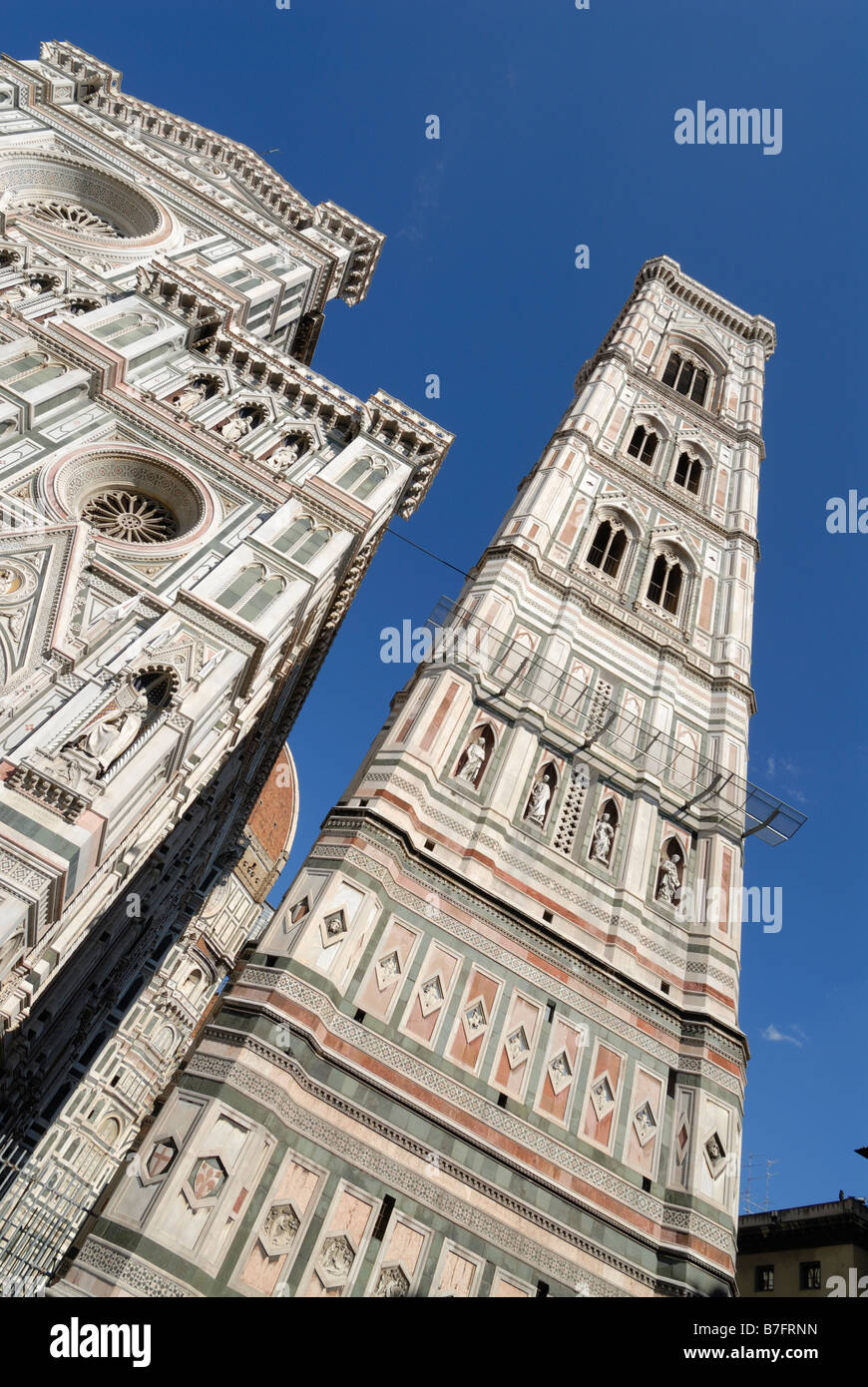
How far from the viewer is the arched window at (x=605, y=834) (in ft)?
48.5

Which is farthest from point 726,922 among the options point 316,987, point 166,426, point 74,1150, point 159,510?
point 74,1150

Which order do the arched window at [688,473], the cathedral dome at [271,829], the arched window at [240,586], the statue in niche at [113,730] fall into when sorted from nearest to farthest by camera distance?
the statue in niche at [113,730]
the arched window at [240,586]
the arched window at [688,473]
the cathedral dome at [271,829]

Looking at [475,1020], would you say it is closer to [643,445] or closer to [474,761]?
[474,761]

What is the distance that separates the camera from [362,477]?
1772 cm

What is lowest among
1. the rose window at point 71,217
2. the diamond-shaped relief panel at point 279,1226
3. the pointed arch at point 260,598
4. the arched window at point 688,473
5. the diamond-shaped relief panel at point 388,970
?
the diamond-shaped relief panel at point 279,1226

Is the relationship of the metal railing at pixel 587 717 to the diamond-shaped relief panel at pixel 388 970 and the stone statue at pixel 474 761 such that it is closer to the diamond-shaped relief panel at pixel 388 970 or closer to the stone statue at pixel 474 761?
the stone statue at pixel 474 761

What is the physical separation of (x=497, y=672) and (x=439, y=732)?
239 cm

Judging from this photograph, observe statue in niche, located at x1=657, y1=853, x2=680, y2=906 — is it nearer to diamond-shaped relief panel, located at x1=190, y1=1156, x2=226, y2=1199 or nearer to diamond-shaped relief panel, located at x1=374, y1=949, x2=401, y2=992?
diamond-shaped relief panel, located at x1=374, y1=949, x2=401, y2=992

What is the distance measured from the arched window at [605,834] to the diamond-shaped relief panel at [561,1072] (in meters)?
3.37

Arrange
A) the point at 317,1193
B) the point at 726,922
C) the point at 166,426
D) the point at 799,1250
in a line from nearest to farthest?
the point at 317,1193
the point at 726,922
the point at 166,426
the point at 799,1250

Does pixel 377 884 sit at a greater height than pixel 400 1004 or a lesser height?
greater

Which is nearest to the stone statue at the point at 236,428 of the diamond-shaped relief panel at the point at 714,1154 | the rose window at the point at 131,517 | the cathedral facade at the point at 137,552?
the cathedral facade at the point at 137,552

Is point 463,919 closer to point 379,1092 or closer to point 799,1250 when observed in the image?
point 379,1092

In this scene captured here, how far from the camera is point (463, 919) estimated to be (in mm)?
12812
